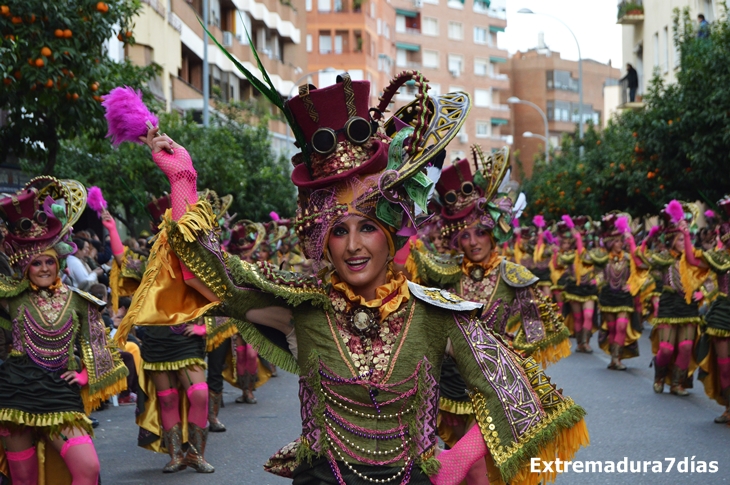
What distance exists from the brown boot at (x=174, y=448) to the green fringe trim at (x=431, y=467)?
5.67 metres

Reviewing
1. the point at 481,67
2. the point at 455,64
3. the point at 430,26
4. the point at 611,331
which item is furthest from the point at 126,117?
the point at 481,67

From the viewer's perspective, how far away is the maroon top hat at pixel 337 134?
4266 millimetres

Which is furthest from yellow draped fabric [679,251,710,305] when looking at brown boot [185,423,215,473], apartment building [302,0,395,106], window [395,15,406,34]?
window [395,15,406,34]

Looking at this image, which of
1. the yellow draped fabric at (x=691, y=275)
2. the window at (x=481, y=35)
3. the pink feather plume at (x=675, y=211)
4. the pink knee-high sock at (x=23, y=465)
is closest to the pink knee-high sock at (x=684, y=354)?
the yellow draped fabric at (x=691, y=275)

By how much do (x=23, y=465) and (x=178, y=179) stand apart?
159 inches

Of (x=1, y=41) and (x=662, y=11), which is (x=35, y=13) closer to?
(x=1, y=41)

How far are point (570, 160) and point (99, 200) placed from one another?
34488 mm

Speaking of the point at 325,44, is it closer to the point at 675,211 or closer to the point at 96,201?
the point at 675,211

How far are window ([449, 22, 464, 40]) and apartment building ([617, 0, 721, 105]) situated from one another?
47.8 m

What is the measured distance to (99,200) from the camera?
893 centimetres

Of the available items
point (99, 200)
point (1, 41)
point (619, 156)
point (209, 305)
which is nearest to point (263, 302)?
point (209, 305)

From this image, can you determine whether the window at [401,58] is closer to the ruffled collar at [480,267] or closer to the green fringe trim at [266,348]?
the ruffled collar at [480,267]

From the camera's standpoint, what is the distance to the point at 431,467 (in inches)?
164

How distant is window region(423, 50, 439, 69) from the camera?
92.6m
